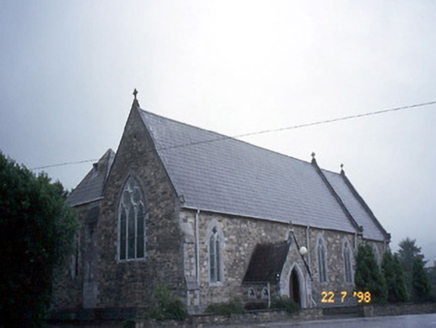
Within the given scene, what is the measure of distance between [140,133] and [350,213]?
801 inches

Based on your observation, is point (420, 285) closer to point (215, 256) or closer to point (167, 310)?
point (215, 256)

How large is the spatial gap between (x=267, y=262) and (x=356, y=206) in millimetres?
20094

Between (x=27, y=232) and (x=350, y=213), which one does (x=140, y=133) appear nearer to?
(x=27, y=232)

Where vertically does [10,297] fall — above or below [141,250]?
below

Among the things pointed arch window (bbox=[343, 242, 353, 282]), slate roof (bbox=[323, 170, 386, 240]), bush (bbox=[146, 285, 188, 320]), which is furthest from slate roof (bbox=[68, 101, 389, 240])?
bush (bbox=[146, 285, 188, 320])

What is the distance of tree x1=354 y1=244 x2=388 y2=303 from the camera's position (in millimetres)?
30625

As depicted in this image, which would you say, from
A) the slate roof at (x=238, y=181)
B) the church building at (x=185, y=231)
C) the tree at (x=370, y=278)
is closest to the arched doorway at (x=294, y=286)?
the church building at (x=185, y=231)

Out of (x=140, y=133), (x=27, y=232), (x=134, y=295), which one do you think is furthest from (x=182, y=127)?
(x=27, y=232)

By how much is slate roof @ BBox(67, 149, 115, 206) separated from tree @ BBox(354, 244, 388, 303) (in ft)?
55.5

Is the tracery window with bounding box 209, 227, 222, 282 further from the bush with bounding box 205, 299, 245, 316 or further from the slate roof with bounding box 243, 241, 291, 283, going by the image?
the slate roof with bounding box 243, 241, 291, 283

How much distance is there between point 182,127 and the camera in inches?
1208

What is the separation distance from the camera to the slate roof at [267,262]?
87.1ft

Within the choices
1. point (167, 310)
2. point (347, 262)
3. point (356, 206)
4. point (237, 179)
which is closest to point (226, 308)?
point (167, 310)

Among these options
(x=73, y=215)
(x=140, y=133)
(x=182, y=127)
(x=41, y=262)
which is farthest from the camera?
(x=182, y=127)
